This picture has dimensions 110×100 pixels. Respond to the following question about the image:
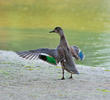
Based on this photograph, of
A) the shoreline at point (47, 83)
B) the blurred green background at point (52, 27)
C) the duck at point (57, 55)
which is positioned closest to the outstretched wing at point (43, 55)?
the duck at point (57, 55)

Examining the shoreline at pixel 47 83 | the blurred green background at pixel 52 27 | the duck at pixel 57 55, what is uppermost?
the blurred green background at pixel 52 27

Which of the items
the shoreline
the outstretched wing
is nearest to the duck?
the outstretched wing

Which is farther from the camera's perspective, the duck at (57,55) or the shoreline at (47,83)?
the duck at (57,55)

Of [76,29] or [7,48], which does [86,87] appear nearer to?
[7,48]

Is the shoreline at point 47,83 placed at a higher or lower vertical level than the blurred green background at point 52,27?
lower

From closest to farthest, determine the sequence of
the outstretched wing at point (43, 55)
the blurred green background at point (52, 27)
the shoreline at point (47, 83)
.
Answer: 1. the shoreline at point (47, 83)
2. the outstretched wing at point (43, 55)
3. the blurred green background at point (52, 27)

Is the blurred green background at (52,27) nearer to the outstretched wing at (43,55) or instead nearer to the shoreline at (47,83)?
the shoreline at (47,83)

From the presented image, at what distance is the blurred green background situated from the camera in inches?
593

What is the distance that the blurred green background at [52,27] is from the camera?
49.4ft

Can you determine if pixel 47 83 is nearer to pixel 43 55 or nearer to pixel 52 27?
pixel 43 55

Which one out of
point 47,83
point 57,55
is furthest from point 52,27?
point 47,83

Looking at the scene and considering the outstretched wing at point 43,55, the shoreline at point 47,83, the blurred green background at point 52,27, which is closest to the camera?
the shoreline at point 47,83

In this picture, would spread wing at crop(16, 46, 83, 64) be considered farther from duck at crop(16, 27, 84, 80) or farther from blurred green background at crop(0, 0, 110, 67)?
blurred green background at crop(0, 0, 110, 67)

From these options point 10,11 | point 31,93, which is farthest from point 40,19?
point 31,93
